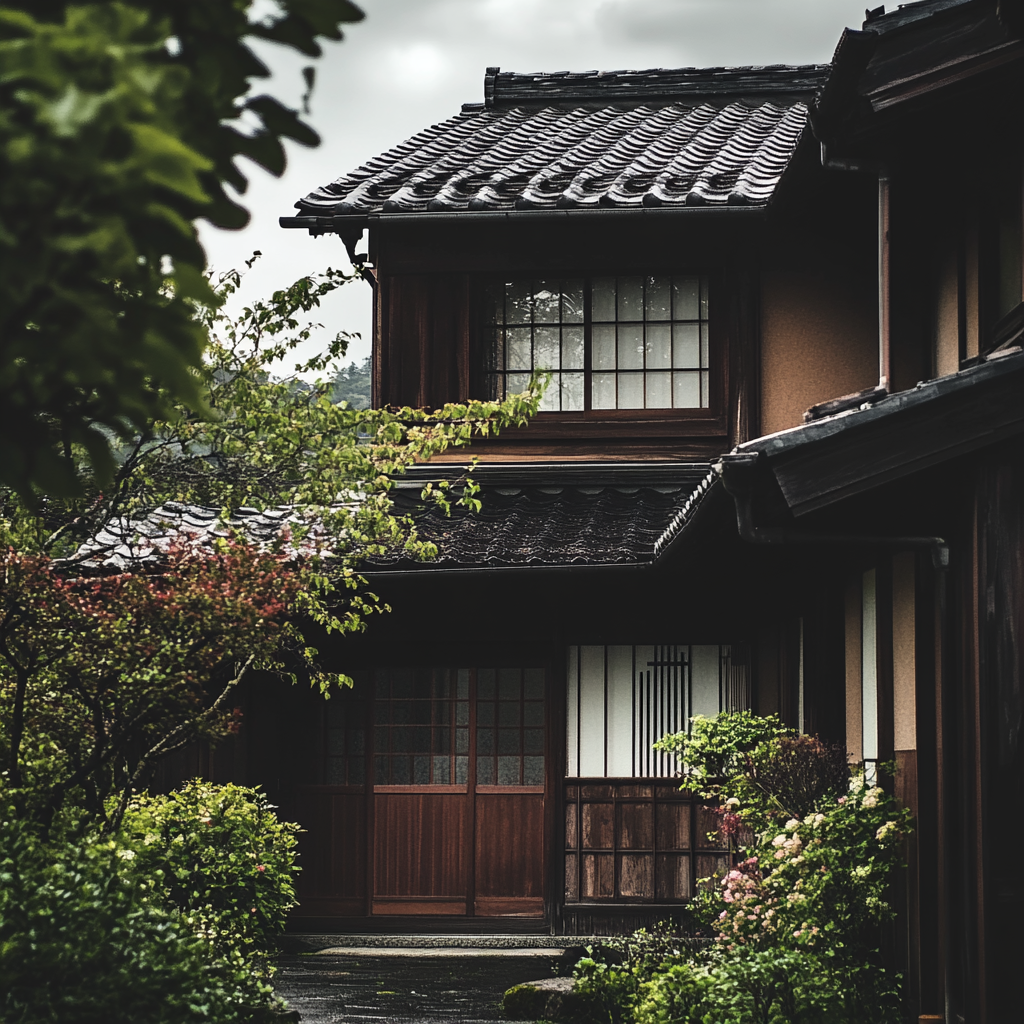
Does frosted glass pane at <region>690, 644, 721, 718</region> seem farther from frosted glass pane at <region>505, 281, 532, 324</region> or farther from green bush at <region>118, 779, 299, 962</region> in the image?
green bush at <region>118, 779, 299, 962</region>

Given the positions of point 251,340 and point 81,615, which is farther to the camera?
point 251,340

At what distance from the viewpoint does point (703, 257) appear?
46.0 feet

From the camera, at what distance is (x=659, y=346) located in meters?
14.2

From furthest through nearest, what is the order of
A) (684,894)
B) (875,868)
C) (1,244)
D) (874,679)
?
(684,894)
(874,679)
(875,868)
(1,244)

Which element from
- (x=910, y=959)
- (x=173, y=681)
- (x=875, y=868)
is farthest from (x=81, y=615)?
(x=910, y=959)

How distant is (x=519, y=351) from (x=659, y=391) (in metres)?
1.44

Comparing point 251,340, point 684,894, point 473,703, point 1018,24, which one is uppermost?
point 1018,24

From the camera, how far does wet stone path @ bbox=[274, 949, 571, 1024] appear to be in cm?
995

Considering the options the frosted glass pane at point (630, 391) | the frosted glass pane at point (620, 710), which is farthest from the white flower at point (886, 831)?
the frosted glass pane at point (630, 391)

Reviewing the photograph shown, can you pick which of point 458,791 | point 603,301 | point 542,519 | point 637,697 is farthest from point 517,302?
point 458,791

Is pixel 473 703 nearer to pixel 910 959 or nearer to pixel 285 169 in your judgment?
pixel 910 959

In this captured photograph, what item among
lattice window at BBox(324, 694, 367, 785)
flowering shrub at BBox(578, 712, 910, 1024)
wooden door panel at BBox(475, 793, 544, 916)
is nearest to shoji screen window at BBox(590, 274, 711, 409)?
lattice window at BBox(324, 694, 367, 785)

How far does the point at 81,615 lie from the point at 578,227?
315 inches

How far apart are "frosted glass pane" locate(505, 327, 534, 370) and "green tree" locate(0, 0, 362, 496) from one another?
11.9 metres
